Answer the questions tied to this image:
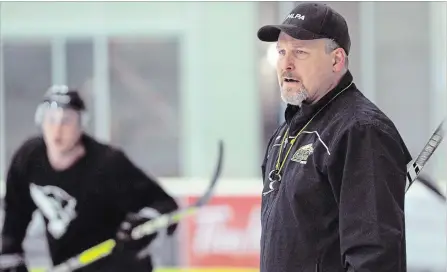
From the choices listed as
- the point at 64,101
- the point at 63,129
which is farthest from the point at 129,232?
the point at 64,101

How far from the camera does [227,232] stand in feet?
12.6

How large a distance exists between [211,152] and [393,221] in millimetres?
2422

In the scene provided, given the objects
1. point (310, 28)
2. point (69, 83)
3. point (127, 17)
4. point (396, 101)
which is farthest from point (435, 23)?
point (310, 28)

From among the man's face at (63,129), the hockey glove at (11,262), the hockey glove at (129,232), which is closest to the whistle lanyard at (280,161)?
the hockey glove at (129,232)

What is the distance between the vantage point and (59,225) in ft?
10.9

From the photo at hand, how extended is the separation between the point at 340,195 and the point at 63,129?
2.11m

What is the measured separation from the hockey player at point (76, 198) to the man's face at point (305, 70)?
5.71 ft

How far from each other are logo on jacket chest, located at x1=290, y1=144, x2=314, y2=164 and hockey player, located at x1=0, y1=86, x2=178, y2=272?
1758mm

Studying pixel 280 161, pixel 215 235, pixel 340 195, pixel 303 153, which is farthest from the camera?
pixel 215 235

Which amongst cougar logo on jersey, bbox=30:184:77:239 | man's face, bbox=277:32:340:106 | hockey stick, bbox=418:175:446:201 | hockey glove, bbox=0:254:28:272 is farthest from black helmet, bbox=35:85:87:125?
→ man's face, bbox=277:32:340:106

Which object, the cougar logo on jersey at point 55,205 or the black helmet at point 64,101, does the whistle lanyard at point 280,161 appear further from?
the black helmet at point 64,101

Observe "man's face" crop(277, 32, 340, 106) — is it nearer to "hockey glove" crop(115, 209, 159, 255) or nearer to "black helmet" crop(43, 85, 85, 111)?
"hockey glove" crop(115, 209, 159, 255)

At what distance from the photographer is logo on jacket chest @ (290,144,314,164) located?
1620mm

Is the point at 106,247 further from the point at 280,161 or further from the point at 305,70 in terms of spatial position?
the point at 305,70
